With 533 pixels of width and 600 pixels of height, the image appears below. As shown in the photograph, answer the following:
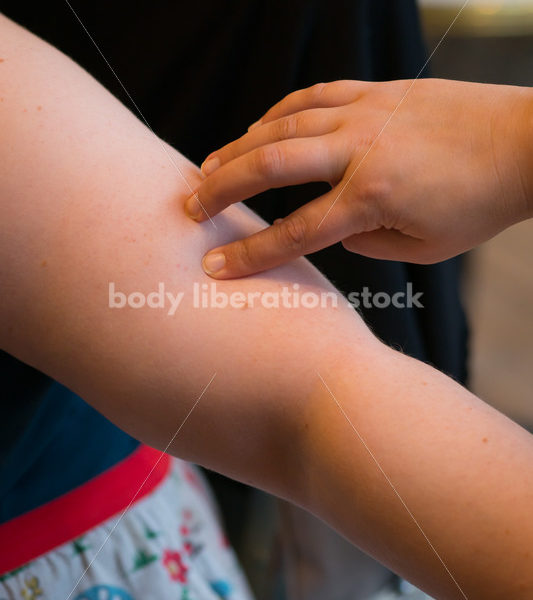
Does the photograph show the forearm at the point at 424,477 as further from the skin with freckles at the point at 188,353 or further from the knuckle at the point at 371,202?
the knuckle at the point at 371,202

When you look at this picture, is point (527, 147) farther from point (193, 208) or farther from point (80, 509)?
point (80, 509)

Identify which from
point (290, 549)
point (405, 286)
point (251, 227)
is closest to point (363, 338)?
point (251, 227)

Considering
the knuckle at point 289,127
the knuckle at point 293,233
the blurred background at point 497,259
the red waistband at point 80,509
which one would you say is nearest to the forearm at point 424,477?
the knuckle at point 293,233

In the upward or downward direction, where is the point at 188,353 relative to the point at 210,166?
downward

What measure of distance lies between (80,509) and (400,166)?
486 millimetres

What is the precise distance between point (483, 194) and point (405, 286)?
0.78 ft

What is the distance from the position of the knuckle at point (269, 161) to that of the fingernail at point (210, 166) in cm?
5

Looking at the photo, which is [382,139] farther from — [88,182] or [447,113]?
[88,182]

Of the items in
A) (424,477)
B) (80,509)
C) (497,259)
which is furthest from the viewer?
(497,259)

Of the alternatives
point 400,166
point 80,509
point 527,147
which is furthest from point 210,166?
point 80,509

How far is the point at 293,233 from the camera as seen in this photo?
0.58 m

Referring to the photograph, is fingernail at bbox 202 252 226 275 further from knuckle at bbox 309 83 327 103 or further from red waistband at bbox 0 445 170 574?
red waistband at bbox 0 445 170 574

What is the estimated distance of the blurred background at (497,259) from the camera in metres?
1.37

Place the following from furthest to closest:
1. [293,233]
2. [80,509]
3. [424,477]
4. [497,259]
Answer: [497,259], [80,509], [293,233], [424,477]
